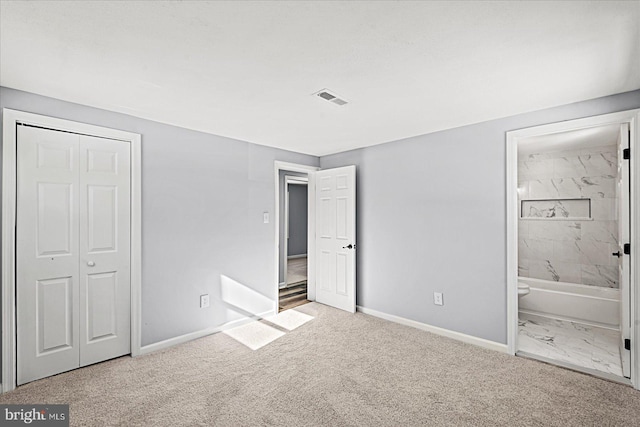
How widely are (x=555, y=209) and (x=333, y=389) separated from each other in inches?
172

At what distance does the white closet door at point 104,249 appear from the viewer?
265cm

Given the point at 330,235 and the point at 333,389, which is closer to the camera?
the point at 333,389

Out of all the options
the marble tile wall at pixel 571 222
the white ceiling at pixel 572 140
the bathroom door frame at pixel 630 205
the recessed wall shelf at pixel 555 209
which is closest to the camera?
the bathroom door frame at pixel 630 205

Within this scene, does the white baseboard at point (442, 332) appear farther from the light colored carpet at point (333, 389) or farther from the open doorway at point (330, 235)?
the open doorway at point (330, 235)

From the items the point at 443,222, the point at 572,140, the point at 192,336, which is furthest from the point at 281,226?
the point at 572,140

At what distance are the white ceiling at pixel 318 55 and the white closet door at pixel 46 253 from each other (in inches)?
19.2

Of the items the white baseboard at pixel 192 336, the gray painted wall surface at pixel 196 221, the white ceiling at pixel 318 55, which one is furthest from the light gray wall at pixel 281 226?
the white ceiling at pixel 318 55

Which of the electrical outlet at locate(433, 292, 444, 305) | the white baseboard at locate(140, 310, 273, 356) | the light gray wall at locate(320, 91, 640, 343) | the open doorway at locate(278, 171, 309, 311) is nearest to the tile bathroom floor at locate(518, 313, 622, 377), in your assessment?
the light gray wall at locate(320, 91, 640, 343)

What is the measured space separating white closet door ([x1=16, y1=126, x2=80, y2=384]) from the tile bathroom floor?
4266 millimetres

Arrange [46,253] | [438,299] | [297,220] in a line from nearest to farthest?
[46,253] < [438,299] < [297,220]

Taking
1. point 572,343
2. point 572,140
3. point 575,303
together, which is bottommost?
point 572,343

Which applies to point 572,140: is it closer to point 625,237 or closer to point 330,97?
point 625,237

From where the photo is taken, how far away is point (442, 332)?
11.2 feet

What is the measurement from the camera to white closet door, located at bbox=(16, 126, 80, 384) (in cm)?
236
